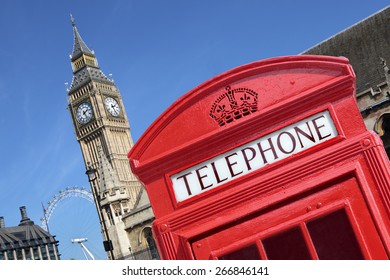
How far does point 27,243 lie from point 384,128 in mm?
61489

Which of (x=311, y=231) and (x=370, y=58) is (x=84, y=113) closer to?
(x=370, y=58)

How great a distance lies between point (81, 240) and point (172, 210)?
43.4 meters

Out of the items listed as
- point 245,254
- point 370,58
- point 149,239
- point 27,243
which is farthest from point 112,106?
point 245,254

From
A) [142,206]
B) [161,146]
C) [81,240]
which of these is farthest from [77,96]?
[161,146]

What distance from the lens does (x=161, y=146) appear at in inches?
152

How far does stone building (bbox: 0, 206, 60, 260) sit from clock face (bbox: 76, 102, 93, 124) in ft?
56.5

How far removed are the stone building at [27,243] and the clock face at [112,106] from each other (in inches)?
794

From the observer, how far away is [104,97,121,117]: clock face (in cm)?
8181

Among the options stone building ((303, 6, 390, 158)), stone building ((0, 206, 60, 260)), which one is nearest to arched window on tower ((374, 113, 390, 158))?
stone building ((303, 6, 390, 158))

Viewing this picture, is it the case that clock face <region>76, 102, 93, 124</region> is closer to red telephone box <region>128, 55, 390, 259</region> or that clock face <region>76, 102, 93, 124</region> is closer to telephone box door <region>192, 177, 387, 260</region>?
red telephone box <region>128, 55, 390, 259</region>

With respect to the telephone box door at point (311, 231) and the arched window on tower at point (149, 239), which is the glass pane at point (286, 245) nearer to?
the telephone box door at point (311, 231)
